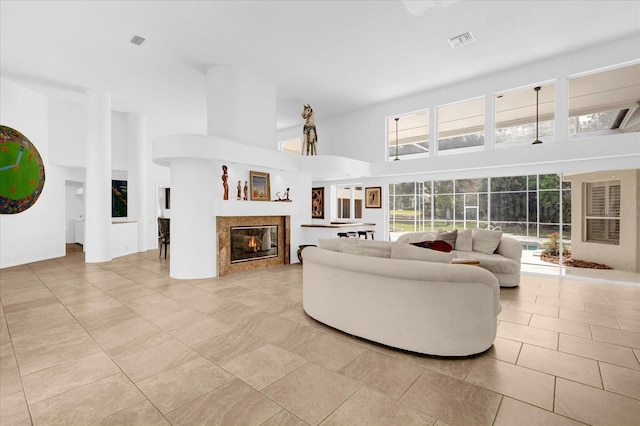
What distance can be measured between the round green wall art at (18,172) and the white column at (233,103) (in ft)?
14.3

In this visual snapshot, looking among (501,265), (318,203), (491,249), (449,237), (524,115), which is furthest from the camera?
(318,203)

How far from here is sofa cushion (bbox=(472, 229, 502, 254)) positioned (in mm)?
5492

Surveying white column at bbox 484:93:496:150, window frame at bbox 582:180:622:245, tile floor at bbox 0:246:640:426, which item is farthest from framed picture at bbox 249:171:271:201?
window frame at bbox 582:180:622:245

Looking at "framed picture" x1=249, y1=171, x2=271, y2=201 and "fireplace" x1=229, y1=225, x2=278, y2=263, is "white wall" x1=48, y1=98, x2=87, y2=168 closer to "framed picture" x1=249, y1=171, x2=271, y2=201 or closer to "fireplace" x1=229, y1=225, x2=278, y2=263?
"framed picture" x1=249, y1=171, x2=271, y2=201

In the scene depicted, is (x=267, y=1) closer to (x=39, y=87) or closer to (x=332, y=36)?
(x=332, y=36)

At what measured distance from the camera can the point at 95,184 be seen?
23.7 ft

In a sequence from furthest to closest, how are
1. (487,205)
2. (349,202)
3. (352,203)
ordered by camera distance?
1. (349,202)
2. (352,203)
3. (487,205)

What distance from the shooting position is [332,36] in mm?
5062

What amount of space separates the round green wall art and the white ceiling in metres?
1.36

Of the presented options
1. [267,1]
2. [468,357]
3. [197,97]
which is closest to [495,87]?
[267,1]

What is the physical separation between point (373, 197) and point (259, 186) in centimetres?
355

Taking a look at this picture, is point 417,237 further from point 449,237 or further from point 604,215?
point 604,215

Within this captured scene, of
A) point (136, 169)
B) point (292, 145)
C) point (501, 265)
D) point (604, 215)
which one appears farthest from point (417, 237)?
point (136, 169)

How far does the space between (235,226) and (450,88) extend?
19.4 feet
